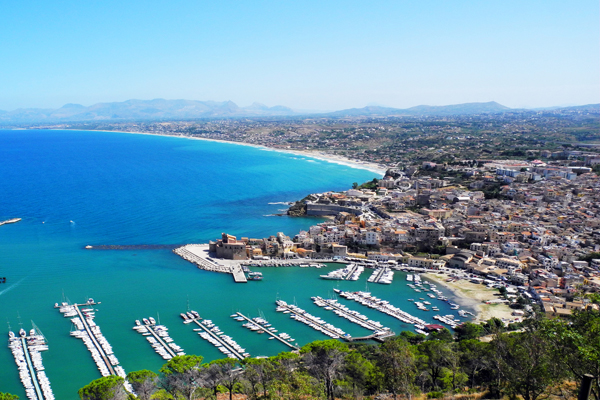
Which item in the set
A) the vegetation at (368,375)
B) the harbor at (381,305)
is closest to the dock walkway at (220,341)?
the vegetation at (368,375)

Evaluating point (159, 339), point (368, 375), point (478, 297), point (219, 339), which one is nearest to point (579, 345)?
point (368, 375)

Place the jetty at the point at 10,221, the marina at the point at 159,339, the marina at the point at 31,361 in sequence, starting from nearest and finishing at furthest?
the marina at the point at 31,361 → the marina at the point at 159,339 → the jetty at the point at 10,221

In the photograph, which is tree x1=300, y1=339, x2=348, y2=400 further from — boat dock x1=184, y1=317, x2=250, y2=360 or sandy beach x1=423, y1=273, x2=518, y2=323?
sandy beach x1=423, y1=273, x2=518, y2=323

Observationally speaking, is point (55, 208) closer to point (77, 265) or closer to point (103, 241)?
point (103, 241)

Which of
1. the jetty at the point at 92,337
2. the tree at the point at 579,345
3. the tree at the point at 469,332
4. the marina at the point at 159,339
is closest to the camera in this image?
the tree at the point at 579,345

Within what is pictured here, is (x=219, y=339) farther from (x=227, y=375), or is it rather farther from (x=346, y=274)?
(x=346, y=274)

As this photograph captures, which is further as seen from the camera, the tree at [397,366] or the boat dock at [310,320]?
the boat dock at [310,320]

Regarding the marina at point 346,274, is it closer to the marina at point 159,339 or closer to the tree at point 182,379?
the marina at point 159,339
